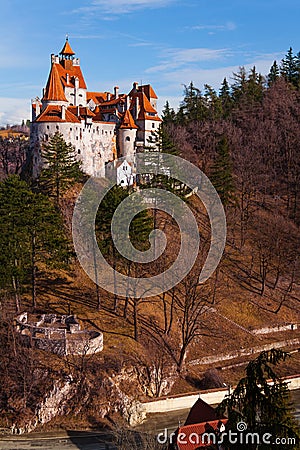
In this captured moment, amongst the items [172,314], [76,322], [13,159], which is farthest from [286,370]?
[13,159]

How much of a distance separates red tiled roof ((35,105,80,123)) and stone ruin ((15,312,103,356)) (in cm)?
2244

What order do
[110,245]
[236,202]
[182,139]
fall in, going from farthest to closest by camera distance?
[182,139] → [236,202] → [110,245]

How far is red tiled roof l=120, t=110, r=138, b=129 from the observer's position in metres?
51.2

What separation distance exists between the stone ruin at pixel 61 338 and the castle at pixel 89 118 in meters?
21.3

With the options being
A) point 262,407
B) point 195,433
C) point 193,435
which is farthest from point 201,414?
point 262,407

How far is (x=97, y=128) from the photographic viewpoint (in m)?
49.5

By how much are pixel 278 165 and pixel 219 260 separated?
919 inches

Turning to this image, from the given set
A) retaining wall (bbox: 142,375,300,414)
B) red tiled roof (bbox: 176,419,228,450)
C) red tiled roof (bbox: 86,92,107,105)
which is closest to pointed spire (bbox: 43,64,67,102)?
red tiled roof (bbox: 86,92,107,105)

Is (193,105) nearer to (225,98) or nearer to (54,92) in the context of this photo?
(225,98)

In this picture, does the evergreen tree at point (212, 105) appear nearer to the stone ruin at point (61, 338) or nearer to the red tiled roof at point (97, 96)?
the red tiled roof at point (97, 96)

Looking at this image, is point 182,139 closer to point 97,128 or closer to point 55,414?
point 97,128

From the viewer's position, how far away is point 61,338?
85.7 ft

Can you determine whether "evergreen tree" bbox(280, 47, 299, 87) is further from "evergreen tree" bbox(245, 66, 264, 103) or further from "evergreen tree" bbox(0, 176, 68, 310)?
"evergreen tree" bbox(0, 176, 68, 310)

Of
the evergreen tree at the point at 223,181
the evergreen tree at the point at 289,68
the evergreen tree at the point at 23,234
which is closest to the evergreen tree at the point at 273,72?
the evergreen tree at the point at 289,68
